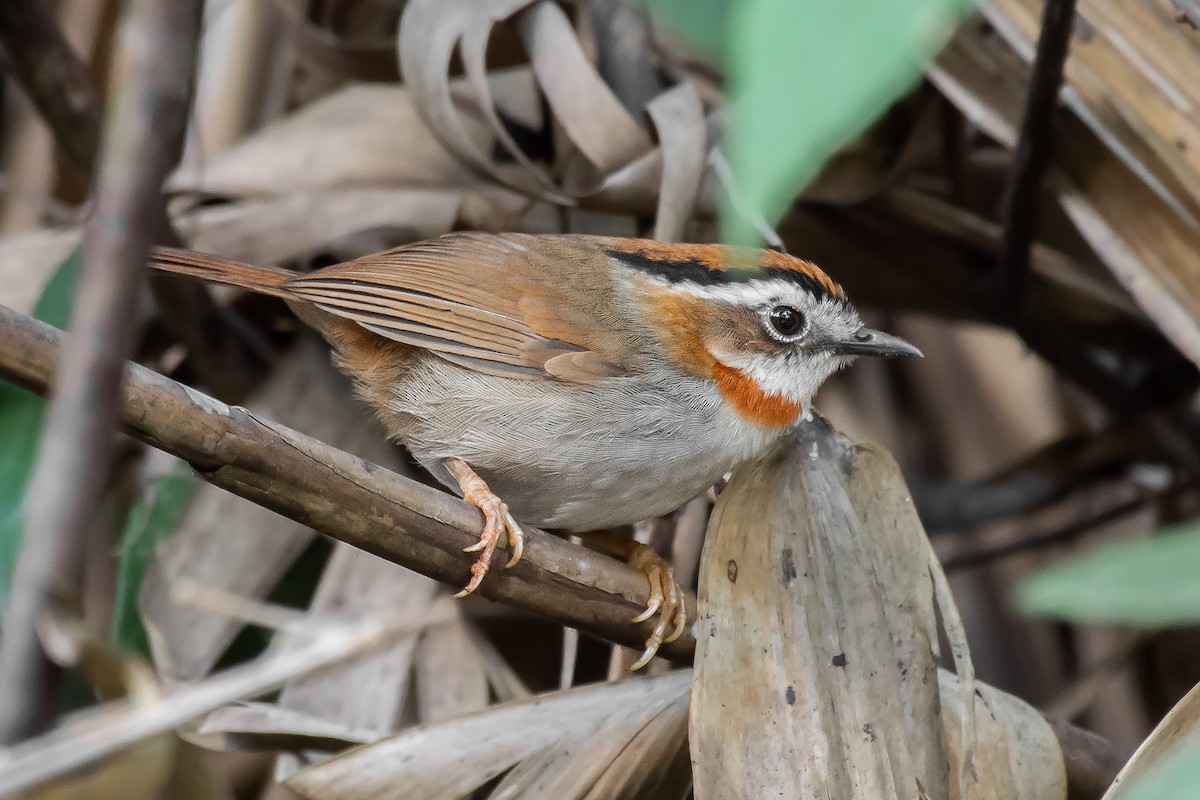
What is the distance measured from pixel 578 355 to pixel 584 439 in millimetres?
226

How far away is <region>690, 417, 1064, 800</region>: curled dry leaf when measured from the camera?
1992 millimetres

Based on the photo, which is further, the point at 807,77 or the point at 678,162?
the point at 678,162

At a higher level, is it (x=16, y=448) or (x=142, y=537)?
(x=16, y=448)

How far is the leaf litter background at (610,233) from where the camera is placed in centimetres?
276

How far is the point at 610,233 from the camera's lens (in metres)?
3.78

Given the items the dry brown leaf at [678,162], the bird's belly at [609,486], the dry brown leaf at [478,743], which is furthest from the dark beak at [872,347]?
the dry brown leaf at [478,743]

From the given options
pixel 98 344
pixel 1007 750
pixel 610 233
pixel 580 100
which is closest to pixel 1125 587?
pixel 98 344

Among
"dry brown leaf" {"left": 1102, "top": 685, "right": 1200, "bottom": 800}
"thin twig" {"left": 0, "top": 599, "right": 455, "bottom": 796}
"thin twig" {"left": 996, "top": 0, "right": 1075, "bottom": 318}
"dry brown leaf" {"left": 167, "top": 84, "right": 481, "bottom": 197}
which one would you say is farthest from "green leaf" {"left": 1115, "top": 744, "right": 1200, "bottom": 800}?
"dry brown leaf" {"left": 167, "top": 84, "right": 481, "bottom": 197}

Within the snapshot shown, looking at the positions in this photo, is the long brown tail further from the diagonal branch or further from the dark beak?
the dark beak

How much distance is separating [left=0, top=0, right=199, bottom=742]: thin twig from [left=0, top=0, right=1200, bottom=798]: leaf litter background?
1.49 metres

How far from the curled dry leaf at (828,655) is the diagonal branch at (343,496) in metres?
0.25

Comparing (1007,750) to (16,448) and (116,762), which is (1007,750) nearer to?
(116,762)

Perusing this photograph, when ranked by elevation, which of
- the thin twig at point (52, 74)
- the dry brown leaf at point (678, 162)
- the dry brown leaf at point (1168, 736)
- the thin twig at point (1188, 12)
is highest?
the thin twig at point (52, 74)

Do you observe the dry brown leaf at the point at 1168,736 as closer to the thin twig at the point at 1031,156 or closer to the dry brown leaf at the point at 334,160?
the thin twig at the point at 1031,156
